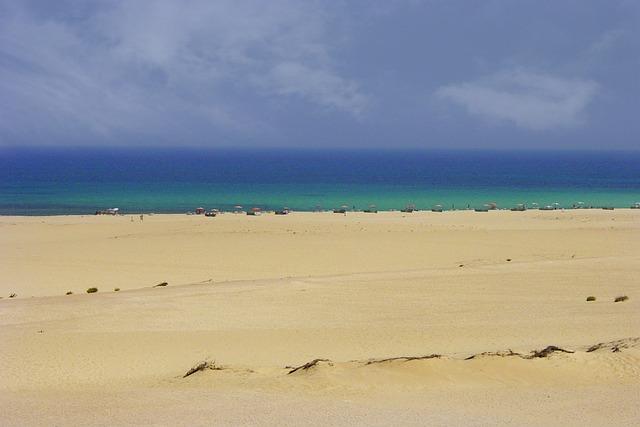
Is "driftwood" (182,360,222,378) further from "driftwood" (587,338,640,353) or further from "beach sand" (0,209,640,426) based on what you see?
"driftwood" (587,338,640,353)

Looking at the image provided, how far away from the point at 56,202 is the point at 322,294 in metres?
47.7

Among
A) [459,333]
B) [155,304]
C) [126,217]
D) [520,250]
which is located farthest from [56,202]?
[459,333]

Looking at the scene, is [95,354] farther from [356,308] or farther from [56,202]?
[56,202]

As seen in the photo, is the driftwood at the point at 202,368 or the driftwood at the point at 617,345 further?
the driftwood at the point at 617,345

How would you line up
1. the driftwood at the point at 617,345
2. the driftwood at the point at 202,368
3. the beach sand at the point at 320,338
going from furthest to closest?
the driftwood at the point at 617,345
the driftwood at the point at 202,368
the beach sand at the point at 320,338

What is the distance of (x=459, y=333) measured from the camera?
44.8 feet

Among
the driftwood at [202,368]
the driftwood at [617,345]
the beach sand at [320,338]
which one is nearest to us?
the beach sand at [320,338]

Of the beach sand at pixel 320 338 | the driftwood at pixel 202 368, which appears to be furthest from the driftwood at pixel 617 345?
the driftwood at pixel 202 368

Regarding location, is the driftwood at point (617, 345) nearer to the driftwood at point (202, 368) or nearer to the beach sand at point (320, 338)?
the beach sand at point (320, 338)

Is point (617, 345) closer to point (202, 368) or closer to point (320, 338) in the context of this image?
point (320, 338)

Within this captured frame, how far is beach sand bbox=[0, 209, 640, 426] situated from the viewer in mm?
8750

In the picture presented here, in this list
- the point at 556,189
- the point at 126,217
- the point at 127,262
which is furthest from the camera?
the point at 556,189

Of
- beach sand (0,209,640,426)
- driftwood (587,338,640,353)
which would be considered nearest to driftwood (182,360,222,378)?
beach sand (0,209,640,426)

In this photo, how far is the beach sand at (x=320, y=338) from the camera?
875cm
